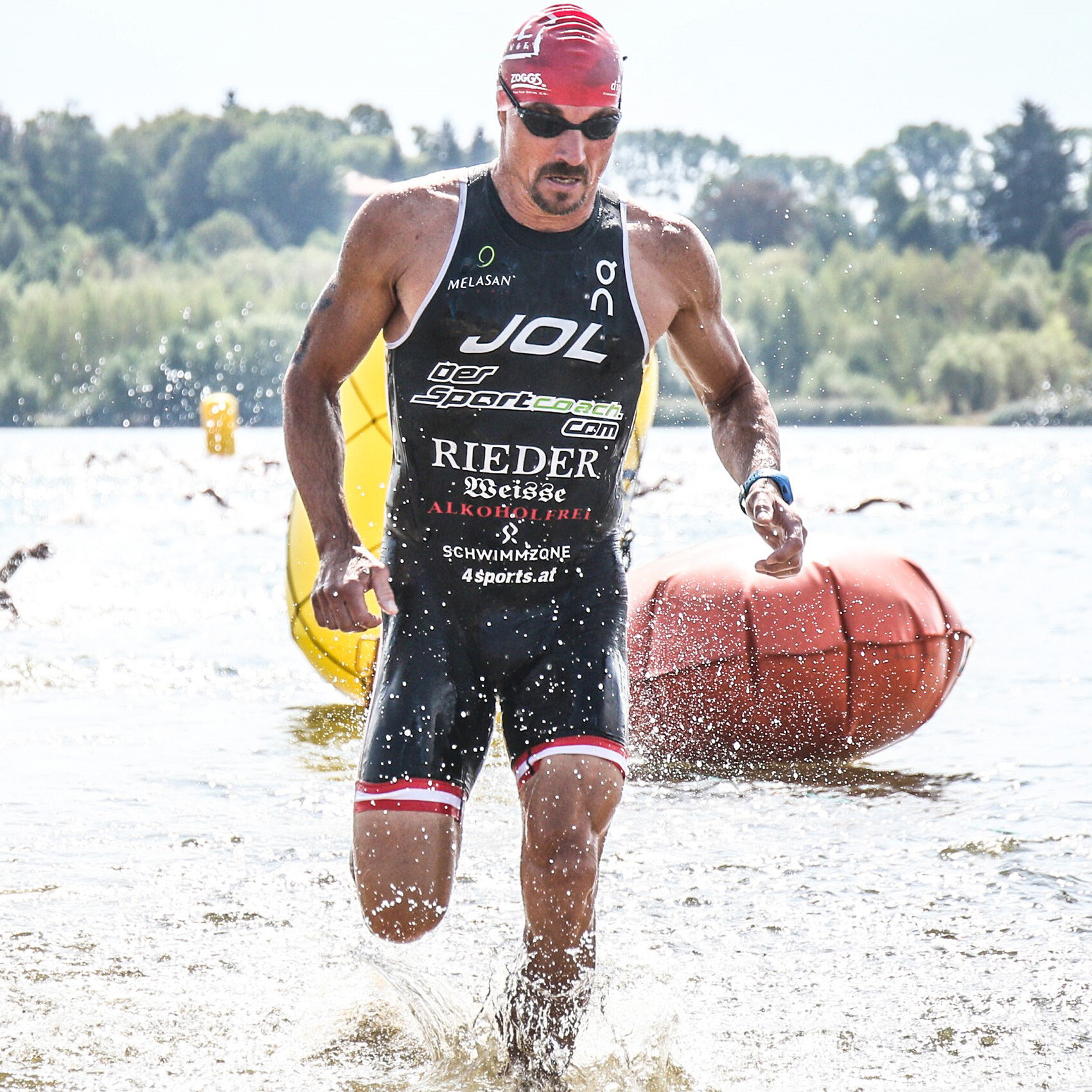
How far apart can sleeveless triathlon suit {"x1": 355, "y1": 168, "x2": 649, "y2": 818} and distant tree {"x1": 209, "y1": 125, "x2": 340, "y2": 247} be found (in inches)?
5220

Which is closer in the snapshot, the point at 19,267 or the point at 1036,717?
the point at 1036,717

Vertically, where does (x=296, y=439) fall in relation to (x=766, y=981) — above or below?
above

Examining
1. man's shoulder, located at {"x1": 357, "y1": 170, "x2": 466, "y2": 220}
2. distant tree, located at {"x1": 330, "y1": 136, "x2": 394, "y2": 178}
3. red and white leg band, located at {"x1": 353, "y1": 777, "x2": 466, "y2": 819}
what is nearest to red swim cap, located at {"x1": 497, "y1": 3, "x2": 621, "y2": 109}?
man's shoulder, located at {"x1": 357, "y1": 170, "x2": 466, "y2": 220}

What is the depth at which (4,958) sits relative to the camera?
423cm

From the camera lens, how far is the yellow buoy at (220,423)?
40.6m

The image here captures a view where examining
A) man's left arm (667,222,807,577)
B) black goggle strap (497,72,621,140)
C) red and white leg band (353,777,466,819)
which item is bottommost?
red and white leg band (353,777,466,819)

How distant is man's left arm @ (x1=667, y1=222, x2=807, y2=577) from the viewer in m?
3.51

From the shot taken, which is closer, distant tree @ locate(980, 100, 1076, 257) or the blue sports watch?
the blue sports watch

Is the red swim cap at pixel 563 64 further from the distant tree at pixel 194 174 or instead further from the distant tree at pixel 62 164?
the distant tree at pixel 194 174

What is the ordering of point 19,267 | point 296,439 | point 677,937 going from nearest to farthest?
point 296,439 < point 677,937 < point 19,267

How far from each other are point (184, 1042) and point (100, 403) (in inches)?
3805

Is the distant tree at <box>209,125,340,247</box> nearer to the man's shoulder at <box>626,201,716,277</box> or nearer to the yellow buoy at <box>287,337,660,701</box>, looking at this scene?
the yellow buoy at <box>287,337,660,701</box>

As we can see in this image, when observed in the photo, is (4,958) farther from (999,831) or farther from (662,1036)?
(999,831)

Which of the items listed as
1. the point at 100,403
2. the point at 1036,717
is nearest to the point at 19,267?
the point at 100,403
